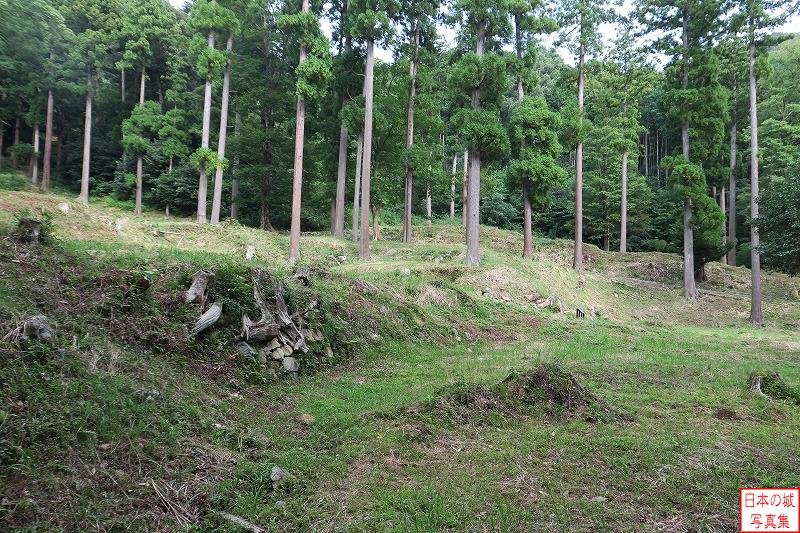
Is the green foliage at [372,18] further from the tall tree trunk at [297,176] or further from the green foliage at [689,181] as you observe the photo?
the green foliage at [689,181]

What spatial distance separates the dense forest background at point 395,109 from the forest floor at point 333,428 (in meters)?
8.05

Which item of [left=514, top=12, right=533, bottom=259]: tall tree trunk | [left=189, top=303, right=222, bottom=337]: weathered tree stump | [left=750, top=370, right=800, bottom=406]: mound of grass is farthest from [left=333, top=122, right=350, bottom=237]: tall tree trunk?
[left=750, top=370, right=800, bottom=406]: mound of grass

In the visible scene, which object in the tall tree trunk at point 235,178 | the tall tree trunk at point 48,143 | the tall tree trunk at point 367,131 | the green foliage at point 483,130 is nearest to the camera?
the tall tree trunk at point 367,131

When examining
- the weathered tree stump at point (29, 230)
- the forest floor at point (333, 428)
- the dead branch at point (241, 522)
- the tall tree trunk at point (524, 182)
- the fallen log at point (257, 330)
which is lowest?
the dead branch at point (241, 522)

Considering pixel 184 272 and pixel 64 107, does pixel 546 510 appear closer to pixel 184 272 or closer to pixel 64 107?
pixel 184 272

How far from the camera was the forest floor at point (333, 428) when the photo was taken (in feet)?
9.57

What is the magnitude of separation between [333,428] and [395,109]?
19.8 meters

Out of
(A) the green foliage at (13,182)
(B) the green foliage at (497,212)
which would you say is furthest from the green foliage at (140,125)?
(B) the green foliage at (497,212)

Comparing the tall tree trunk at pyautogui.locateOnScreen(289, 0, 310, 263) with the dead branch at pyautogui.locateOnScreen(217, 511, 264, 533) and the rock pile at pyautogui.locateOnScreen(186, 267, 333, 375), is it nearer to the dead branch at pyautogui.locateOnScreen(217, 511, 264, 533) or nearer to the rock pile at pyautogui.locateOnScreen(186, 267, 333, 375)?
the rock pile at pyautogui.locateOnScreen(186, 267, 333, 375)

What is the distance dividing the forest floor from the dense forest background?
317 inches

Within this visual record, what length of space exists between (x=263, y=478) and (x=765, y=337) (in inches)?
640

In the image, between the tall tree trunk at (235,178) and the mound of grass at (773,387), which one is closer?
the mound of grass at (773,387)

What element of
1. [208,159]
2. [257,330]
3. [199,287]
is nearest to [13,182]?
[208,159]

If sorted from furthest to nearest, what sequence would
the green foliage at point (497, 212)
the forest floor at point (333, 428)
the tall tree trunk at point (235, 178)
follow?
the green foliage at point (497, 212), the tall tree trunk at point (235, 178), the forest floor at point (333, 428)
